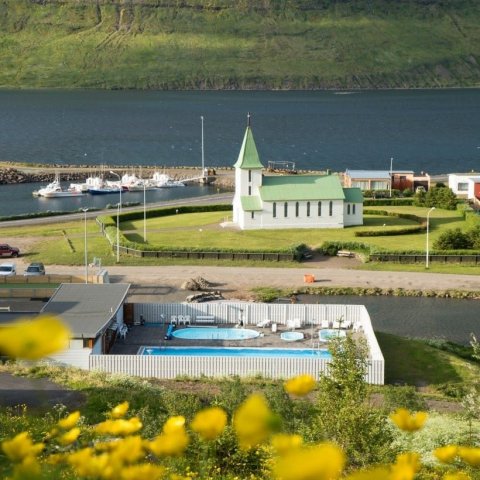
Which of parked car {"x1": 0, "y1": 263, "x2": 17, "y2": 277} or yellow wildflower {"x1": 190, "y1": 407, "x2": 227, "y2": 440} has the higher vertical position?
yellow wildflower {"x1": 190, "y1": 407, "x2": 227, "y2": 440}

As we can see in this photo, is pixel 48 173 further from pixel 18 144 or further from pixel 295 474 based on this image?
pixel 295 474

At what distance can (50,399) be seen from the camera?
85.8 feet

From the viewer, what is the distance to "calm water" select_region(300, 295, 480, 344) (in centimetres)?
4091

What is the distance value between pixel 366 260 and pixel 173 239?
12501 mm

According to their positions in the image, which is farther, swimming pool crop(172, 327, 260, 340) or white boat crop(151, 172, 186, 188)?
white boat crop(151, 172, 186, 188)

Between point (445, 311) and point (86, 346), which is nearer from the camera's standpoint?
point (86, 346)

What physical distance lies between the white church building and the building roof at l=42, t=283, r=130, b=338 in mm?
24559

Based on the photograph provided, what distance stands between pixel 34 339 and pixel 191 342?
33.8 meters

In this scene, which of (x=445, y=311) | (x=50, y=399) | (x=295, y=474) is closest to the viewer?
(x=295, y=474)

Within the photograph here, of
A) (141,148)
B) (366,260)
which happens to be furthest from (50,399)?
(141,148)

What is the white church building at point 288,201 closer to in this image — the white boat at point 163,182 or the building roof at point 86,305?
the building roof at point 86,305

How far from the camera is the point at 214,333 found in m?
38.2

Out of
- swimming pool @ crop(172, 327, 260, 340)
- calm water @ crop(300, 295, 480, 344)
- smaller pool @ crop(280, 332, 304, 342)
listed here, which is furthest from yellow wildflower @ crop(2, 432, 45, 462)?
calm water @ crop(300, 295, 480, 344)

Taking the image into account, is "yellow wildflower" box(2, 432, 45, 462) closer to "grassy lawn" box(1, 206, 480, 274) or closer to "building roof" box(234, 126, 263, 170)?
"grassy lawn" box(1, 206, 480, 274)
